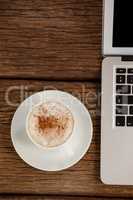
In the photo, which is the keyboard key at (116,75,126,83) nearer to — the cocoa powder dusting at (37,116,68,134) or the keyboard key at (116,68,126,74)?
the keyboard key at (116,68,126,74)

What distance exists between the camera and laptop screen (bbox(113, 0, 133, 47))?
2.88ft

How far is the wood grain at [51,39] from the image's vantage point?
0.93 m

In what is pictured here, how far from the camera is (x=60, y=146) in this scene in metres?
0.89

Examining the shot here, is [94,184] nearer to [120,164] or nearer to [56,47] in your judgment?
[120,164]

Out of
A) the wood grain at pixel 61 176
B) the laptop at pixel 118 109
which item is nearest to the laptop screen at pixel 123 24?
the laptop at pixel 118 109

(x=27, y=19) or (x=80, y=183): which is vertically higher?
(x=27, y=19)

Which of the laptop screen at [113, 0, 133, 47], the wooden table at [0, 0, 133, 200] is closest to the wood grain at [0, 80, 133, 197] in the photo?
the wooden table at [0, 0, 133, 200]

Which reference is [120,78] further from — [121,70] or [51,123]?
[51,123]

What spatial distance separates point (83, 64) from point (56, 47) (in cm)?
6

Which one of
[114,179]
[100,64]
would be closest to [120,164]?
[114,179]

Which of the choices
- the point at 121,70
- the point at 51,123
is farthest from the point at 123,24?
the point at 51,123

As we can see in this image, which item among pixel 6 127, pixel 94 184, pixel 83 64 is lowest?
pixel 94 184

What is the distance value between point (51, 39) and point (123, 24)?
0.15m

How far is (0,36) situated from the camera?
0.93m
